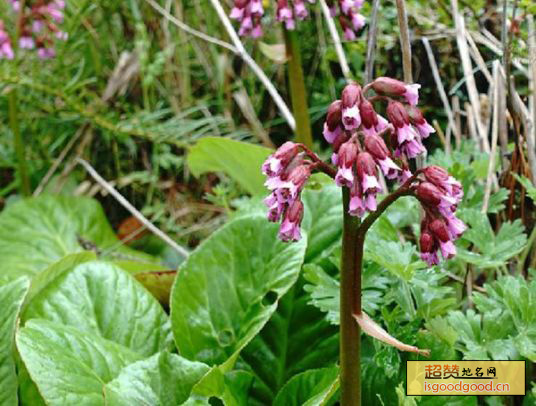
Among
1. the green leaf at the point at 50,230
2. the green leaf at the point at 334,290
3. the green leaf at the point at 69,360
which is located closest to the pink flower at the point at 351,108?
the green leaf at the point at 334,290

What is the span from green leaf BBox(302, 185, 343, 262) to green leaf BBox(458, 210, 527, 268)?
34 centimetres

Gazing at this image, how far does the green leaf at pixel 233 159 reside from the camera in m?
2.10

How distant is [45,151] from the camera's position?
3055mm

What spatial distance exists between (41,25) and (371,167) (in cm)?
202

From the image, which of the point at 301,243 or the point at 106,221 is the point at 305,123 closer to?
the point at 301,243

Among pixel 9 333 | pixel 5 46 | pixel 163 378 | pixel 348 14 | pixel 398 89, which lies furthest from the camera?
pixel 5 46

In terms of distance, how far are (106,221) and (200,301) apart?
1286 mm

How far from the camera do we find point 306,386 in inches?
58.7

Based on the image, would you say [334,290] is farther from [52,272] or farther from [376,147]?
[52,272]

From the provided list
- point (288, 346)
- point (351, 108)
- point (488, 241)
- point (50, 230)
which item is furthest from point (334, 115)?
point (50, 230)

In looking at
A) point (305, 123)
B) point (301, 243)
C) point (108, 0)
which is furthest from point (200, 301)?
point (108, 0)

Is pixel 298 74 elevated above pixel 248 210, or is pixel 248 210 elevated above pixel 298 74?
pixel 298 74

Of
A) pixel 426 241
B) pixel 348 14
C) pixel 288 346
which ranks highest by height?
pixel 348 14

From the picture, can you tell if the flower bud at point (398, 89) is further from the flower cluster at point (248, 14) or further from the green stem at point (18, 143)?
the green stem at point (18, 143)
